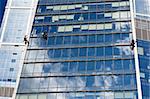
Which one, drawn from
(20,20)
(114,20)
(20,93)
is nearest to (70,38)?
(114,20)

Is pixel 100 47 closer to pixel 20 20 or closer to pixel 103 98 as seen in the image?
pixel 103 98

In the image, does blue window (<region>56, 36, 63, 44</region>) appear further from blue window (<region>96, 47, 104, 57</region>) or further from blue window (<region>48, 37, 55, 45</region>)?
blue window (<region>96, 47, 104, 57</region>)

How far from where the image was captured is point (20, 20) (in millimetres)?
110312

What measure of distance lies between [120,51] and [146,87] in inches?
385

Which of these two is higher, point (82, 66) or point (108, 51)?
point (108, 51)

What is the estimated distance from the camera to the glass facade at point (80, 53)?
261 ft

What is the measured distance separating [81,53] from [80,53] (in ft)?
0.77

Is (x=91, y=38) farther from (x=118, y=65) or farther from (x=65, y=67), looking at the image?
(x=118, y=65)

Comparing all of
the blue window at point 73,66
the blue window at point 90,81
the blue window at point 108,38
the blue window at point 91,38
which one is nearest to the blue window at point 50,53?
the blue window at point 73,66

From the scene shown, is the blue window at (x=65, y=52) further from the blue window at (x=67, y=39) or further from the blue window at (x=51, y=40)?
the blue window at (x=51, y=40)

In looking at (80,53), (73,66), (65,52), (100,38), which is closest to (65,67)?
(73,66)

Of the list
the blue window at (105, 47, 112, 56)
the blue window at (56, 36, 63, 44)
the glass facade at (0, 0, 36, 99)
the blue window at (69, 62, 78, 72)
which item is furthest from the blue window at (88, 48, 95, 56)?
the glass facade at (0, 0, 36, 99)

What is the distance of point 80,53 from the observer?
86.2 metres

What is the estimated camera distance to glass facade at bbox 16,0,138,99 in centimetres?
7969
